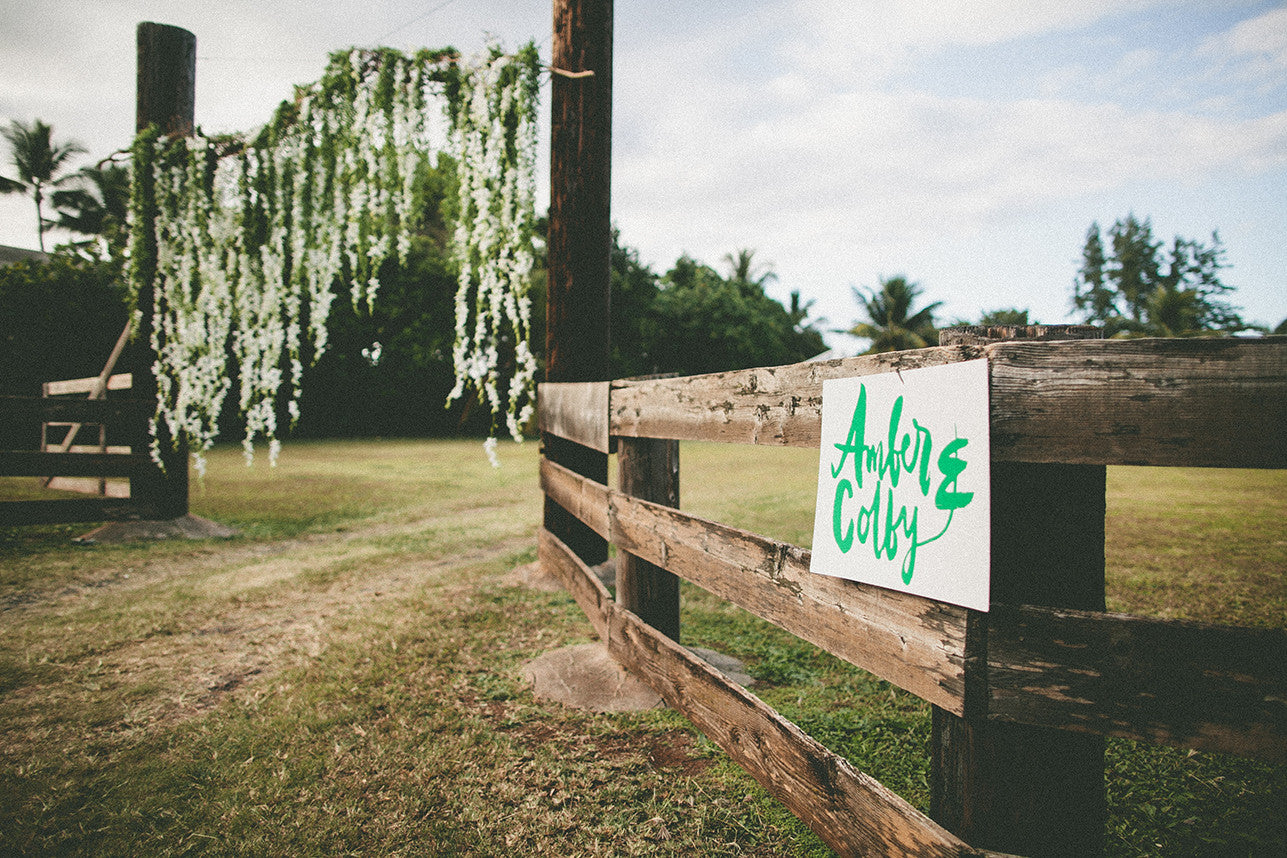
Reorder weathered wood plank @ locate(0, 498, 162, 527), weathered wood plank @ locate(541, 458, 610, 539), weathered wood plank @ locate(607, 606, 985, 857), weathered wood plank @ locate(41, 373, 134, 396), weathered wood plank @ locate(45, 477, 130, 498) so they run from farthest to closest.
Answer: weathered wood plank @ locate(45, 477, 130, 498) → weathered wood plank @ locate(41, 373, 134, 396) → weathered wood plank @ locate(0, 498, 162, 527) → weathered wood plank @ locate(541, 458, 610, 539) → weathered wood plank @ locate(607, 606, 985, 857)

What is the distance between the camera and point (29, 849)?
6.29ft

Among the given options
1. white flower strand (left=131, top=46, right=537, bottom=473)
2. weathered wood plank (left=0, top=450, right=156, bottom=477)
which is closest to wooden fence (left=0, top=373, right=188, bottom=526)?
weathered wood plank (left=0, top=450, right=156, bottom=477)

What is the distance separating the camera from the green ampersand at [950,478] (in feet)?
4.09

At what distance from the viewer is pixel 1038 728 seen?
124 cm

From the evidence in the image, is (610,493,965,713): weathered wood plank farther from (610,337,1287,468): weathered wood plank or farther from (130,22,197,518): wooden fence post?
(130,22,197,518): wooden fence post

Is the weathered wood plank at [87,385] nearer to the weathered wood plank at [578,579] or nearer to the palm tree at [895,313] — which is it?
the weathered wood plank at [578,579]

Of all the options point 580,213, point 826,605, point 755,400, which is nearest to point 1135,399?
point 826,605

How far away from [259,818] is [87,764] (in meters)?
0.89

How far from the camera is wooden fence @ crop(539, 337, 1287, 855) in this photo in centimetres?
101

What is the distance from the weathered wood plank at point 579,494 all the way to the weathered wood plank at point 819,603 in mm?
453

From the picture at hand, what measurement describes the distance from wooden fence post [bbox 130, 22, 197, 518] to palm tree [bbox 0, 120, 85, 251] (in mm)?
37785

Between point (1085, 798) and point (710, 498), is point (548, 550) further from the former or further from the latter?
point (710, 498)

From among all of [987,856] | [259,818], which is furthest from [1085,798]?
[259,818]

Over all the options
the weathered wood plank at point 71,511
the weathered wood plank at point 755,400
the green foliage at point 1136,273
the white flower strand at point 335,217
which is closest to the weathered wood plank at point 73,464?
the weathered wood plank at point 71,511
